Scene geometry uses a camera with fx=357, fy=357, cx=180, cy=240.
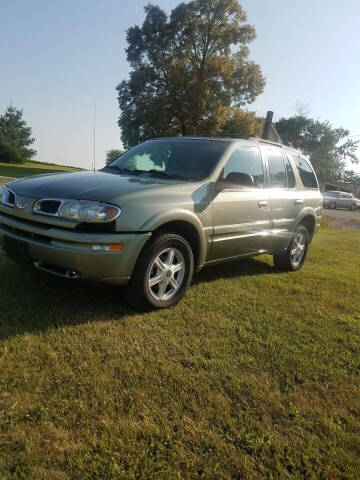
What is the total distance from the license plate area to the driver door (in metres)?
1.78

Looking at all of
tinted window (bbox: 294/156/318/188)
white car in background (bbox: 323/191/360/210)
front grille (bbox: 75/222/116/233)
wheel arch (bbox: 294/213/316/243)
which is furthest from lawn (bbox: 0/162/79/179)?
front grille (bbox: 75/222/116/233)

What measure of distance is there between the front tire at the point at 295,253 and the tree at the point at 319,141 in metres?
64.8

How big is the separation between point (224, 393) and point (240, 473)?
1.83ft

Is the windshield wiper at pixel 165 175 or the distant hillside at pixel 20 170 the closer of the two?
the windshield wiper at pixel 165 175

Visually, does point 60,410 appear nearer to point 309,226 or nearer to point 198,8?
point 309,226

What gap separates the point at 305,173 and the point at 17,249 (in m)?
4.39

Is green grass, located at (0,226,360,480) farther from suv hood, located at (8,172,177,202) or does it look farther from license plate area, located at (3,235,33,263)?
suv hood, located at (8,172,177,202)

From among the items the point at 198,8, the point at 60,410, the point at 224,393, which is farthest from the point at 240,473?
the point at 198,8

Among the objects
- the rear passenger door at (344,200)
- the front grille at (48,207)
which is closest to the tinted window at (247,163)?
the front grille at (48,207)

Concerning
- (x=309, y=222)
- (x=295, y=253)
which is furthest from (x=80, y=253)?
(x=309, y=222)

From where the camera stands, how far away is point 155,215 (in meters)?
3.01

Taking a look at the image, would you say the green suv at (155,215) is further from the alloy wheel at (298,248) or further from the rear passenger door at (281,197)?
the alloy wheel at (298,248)

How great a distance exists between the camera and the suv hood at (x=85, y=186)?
288 cm

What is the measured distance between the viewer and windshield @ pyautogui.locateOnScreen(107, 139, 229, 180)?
3801 millimetres
